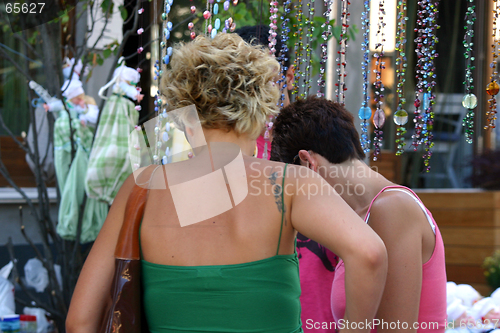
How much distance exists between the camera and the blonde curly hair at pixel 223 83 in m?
1.00

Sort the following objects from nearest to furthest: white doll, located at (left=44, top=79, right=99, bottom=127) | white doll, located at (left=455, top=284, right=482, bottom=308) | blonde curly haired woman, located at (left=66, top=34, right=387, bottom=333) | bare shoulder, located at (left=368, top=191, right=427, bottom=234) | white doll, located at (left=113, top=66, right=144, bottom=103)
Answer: blonde curly haired woman, located at (left=66, top=34, right=387, bottom=333), bare shoulder, located at (left=368, top=191, right=427, bottom=234), white doll, located at (left=455, top=284, right=482, bottom=308), white doll, located at (left=113, top=66, right=144, bottom=103), white doll, located at (left=44, top=79, right=99, bottom=127)

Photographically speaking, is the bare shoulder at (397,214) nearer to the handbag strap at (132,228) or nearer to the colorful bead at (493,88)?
the colorful bead at (493,88)

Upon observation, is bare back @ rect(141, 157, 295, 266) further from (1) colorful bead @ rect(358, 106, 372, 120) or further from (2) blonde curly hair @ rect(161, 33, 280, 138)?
(1) colorful bead @ rect(358, 106, 372, 120)

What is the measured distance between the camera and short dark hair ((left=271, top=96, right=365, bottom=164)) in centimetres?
138

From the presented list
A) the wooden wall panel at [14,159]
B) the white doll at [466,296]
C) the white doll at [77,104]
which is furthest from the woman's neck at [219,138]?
the wooden wall panel at [14,159]

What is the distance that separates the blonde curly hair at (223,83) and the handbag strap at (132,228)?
0.79 ft

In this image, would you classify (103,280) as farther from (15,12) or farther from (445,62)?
(445,62)

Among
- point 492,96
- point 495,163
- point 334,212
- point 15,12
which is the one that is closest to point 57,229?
point 15,12

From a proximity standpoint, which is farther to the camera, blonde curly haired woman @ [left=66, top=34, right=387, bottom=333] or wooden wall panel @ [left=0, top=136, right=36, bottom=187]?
wooden wall panel @ [left=0, top=136, right=36, bottom=187]

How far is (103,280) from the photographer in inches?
39.4

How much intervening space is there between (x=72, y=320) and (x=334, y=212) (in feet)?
2.15

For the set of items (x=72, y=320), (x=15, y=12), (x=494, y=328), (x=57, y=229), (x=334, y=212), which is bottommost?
(x=494, y=328)

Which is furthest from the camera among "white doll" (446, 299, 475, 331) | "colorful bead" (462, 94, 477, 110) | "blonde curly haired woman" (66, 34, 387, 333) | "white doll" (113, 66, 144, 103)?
"white doll" (113, 66, 144, 103)

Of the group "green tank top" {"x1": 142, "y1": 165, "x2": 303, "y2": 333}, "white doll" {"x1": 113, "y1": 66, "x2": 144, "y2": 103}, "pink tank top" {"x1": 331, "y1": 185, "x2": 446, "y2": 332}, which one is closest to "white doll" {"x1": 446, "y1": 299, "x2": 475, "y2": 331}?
"pink tank top" {"x1": 331, "y1": 185, "x2": 446, "y2": 332}
